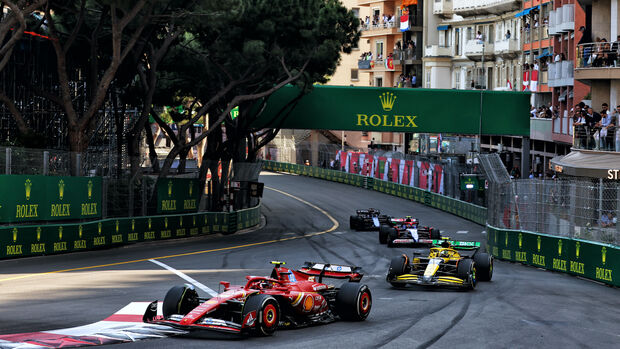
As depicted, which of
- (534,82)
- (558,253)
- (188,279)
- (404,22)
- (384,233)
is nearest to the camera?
(188,279)

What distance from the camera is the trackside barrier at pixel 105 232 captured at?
28.8 metres

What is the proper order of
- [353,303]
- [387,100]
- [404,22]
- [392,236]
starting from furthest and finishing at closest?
[404,22], [387,100], [392,236], [353,303]

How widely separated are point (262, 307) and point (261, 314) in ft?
0.37

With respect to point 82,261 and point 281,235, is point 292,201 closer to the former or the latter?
point 281,235

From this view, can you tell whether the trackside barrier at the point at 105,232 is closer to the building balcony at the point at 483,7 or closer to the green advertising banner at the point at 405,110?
the green advertising banner at the point at 405,110

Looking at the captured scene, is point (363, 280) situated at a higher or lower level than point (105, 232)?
lower

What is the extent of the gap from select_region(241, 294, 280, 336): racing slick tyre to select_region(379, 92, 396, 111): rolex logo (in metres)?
34.6

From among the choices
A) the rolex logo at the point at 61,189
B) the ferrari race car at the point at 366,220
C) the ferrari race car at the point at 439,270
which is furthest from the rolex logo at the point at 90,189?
the ferrari race car at the point at 366,220

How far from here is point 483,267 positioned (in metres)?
23.6

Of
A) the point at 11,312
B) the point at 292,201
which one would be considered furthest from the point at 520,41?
the point at 11,312

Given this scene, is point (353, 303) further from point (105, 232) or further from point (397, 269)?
point (105, 232)

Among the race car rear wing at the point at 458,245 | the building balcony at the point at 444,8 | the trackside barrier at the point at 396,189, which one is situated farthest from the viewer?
the building balcony at the point at 444,8

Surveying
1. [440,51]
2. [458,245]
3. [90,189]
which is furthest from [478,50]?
[458,245]

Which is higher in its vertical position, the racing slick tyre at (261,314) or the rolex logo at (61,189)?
the rolex logo at (61,189)
